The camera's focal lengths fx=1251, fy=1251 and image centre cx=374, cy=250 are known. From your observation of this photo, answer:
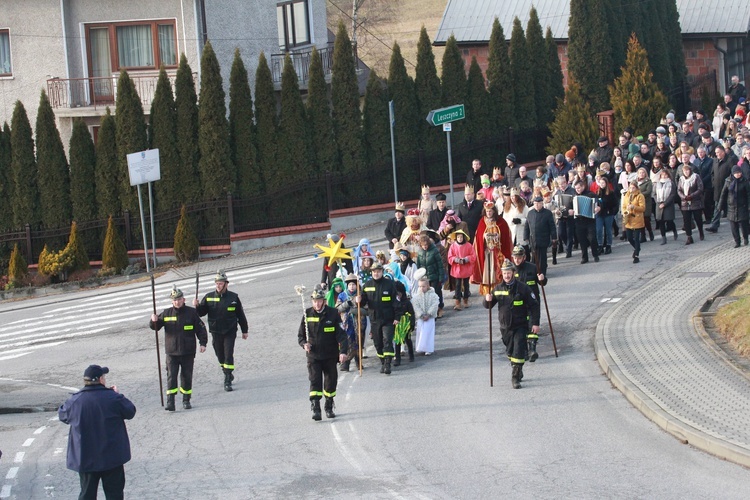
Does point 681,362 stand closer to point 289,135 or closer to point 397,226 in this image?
point 397,226

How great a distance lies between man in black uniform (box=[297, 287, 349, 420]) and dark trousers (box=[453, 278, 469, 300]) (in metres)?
5.76

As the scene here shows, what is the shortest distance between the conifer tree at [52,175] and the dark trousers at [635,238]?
1537cm

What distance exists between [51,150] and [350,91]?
25.8 ft

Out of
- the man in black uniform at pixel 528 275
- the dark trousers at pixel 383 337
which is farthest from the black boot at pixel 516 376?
the dark trousers at pixel 383 337

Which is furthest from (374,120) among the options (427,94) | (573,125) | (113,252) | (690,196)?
(690,196)

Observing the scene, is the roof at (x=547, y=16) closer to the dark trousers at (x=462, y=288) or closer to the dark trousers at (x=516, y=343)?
the dark trousers at (x=462, y=288)

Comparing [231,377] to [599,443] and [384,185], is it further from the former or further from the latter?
[384,185]

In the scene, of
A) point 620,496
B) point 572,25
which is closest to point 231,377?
point 620,496

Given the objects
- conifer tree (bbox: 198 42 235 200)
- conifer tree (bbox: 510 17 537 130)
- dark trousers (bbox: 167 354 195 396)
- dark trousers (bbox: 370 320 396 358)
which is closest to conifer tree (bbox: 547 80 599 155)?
conifer tree (bbox: 510 17 537 130)

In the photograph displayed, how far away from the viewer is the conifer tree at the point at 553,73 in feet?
118

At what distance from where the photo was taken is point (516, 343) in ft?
53.8

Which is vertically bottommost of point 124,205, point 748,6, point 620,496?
point 620,496

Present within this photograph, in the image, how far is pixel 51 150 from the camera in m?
32.1

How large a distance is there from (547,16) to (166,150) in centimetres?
1620
